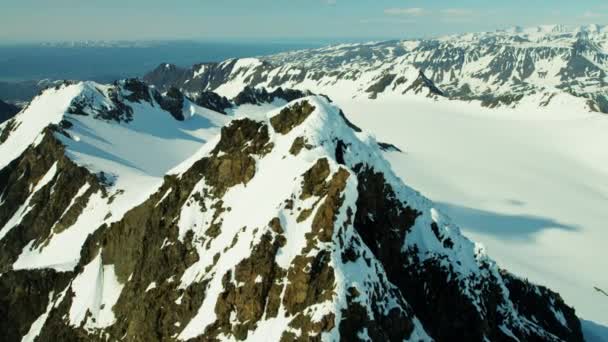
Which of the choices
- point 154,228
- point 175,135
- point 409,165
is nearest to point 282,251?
point 154,228

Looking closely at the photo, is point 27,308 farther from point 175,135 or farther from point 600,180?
point 600,180

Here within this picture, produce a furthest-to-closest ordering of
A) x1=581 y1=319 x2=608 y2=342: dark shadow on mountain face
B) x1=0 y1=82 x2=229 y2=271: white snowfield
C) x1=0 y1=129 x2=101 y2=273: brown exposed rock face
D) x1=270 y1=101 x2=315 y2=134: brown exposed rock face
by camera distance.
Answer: x1=0 y1=129 x2=101 y2=273: brown exposed rock face
x1=0 y1=82 x2=229 y2=271: white snowfield
x1=581 y1=319 x2=608 y2=342: dark shadow on mountain face
x1=270 y1=101 x2=315 y2=134: brown exposed rock face

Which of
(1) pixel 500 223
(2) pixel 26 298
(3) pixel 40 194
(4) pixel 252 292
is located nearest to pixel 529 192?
(1) pixel 500 223

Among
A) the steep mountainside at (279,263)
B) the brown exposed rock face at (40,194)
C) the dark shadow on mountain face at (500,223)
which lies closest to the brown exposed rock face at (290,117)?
the steep mountainside at (279,263)

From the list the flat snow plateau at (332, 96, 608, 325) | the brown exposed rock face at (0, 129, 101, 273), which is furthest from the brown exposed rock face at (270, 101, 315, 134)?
the flat snow plateau at (332, 96, 608, 325)

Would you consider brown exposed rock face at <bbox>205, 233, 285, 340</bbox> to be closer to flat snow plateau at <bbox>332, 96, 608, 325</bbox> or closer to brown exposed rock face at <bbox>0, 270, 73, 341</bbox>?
brown exposed rock face at <bbox>0, 270, 73, 341</bbox>

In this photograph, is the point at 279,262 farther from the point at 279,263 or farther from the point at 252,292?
the point at 252,292

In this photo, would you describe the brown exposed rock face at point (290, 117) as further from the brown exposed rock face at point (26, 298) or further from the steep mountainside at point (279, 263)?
the brown exposed rock face at point (26, 298)
